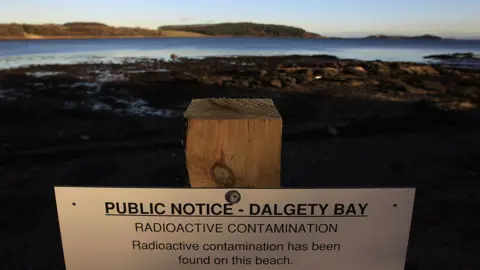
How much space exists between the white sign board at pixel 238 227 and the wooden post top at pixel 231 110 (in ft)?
0.94

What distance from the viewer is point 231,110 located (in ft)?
4.97

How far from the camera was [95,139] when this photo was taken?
A: 12164 mm

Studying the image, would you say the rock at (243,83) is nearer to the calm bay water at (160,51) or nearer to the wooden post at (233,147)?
the wooden post at (233,147)

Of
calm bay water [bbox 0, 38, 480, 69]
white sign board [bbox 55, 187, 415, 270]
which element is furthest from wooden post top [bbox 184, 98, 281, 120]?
calm bay water [bbox 0, 38, 480, 69]

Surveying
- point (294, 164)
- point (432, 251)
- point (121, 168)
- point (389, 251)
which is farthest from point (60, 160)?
point (389, 251)

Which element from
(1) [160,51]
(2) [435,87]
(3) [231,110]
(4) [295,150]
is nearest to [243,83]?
(2) [435,87]

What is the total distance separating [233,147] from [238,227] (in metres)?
0.30

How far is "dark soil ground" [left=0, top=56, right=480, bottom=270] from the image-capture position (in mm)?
6270

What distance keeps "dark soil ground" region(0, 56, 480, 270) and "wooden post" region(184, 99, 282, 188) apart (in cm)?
41

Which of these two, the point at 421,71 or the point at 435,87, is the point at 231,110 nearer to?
the point at 435,87

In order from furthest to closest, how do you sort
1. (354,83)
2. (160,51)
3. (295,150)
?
(160,51) → (354,83) → (295,150)

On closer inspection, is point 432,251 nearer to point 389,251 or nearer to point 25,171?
point 389,251

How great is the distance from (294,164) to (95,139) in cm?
657

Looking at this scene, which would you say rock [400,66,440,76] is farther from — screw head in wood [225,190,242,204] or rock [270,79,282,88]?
screw head in wood [225,190,242,204]
